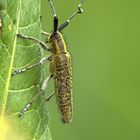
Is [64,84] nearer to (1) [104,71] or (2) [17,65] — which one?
(1) [104,71]

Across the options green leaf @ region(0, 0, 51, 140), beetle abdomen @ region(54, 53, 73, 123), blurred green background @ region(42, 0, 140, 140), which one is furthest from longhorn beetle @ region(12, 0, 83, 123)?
green leaf @ region(0, 0, 51, 140)

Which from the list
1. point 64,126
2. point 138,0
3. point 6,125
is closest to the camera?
point 6,125

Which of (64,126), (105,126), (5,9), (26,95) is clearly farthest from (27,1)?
(105,126)

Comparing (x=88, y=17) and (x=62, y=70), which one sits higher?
(x=88, y=17)

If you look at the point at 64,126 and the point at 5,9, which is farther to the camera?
the point at 64,126

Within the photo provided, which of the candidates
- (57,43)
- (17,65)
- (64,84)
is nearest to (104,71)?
(64,84)

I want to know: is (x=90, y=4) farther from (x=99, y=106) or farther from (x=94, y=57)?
(x=99, y=106)

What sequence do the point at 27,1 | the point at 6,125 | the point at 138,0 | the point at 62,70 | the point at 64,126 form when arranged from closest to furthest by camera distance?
the point at 6,125 < the point at 27,1 < the point at 62,70 < the point at 64,126 < the point at 138,0
